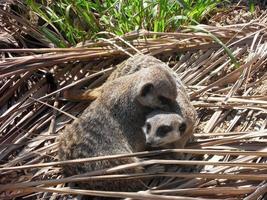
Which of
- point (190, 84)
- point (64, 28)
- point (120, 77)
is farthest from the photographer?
point (64, 28)

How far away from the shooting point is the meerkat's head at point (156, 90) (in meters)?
3.79

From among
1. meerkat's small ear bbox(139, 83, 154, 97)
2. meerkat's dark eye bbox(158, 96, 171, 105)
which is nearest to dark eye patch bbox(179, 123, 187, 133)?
meerkat's dark eye bbox(158, 96, 171, 105)

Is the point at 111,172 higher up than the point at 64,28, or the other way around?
the point at 64,28

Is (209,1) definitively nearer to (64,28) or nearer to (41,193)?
(64,28)

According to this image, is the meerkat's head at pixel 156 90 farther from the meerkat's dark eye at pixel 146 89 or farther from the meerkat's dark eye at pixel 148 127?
the meerkat's dark eye at pixel 148 127

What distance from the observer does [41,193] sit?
371 cm

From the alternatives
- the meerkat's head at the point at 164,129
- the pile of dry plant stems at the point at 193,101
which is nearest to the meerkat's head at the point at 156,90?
the meerkat's head at the point at 164,129

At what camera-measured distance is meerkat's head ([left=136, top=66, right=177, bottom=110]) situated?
149 inches

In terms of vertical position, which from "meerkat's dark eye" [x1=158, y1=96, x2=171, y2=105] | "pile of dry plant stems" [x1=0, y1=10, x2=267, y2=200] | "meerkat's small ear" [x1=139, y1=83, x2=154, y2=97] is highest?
"meerkat's small ear" [x1=139, y1=83, x2=154, y2=97]

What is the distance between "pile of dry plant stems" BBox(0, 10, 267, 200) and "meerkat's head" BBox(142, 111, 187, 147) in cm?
9

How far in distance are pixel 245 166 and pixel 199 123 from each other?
0.71 metres

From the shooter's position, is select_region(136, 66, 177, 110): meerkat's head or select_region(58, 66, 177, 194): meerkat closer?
select_region(58, 66, 177, 194): meerkat

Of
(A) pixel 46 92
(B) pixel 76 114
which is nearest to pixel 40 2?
(A) pixel 46 92

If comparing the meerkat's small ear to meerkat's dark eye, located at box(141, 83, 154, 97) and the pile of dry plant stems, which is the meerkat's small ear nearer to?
meerkat's dark eye, located at box(141, 83, 154, 97)
